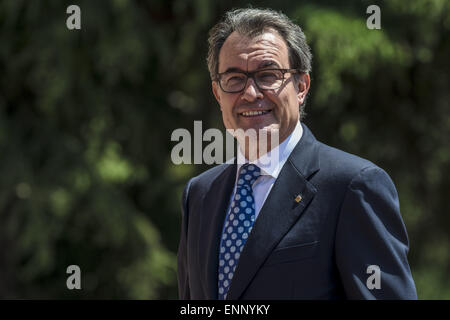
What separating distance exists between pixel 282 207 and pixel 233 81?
373 mm

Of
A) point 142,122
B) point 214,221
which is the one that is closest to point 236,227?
point 214,221

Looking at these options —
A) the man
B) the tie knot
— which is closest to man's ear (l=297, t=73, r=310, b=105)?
the man

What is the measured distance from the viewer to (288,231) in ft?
5.57

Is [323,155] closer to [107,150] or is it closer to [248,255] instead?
[248,255]

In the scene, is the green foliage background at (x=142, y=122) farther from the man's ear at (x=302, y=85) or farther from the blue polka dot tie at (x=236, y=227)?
the blue polka dot tie at (x=236, y=227)

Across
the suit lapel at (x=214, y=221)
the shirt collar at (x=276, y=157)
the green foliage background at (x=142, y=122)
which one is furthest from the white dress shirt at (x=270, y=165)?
the green foliage background at (x=142, y=122)

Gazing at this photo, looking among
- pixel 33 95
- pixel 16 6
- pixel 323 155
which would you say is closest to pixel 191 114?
pixel 33 95

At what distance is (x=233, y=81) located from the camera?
182 centimetres

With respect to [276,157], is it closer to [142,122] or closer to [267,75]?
[267,75]

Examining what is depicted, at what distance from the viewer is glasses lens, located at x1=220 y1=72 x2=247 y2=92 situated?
1.80 meters

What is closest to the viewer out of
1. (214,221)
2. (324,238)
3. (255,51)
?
(324,238)

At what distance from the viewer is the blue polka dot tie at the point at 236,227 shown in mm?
1767

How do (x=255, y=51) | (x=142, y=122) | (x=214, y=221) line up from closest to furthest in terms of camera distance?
(x=255, y=51) → (x=214, y=221) → (x=142, y=122)
